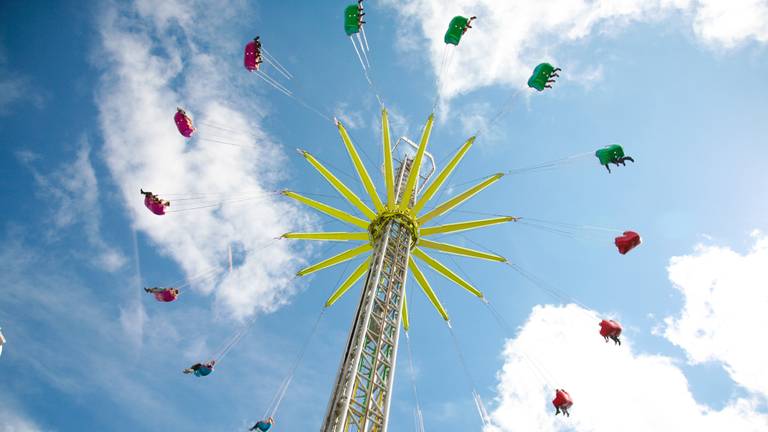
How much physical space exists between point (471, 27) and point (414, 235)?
8.03 m

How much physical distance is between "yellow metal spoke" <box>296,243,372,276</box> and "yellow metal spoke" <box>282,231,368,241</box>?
53 cm

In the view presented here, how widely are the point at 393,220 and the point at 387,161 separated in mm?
2172

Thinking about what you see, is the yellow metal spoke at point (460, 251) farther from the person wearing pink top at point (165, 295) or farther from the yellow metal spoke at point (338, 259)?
the person wearing pink top at point (165, 295)

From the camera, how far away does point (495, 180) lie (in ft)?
56.5

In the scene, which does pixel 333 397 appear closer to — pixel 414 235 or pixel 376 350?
pixel 376 350

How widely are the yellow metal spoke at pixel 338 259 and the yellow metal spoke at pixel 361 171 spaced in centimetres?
176

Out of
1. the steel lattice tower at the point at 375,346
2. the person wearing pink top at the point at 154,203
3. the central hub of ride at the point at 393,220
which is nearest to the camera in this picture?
the steel lattice tower at the point at 375,346

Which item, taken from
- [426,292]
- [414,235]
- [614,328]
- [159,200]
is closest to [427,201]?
[414,235]

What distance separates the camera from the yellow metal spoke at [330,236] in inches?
679

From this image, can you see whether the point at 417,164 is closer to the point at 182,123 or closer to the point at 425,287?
the point at 425,287

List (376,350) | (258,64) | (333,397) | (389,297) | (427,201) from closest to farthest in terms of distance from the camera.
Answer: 1. (333,397)
2. (376,350)
3. (389,297)
4. (258,64)
5. (427,201)

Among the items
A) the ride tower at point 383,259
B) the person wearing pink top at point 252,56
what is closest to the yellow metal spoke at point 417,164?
the ride tower at point 383,259

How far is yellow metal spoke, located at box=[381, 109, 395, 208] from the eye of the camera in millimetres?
16688

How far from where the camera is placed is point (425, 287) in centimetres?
1827
